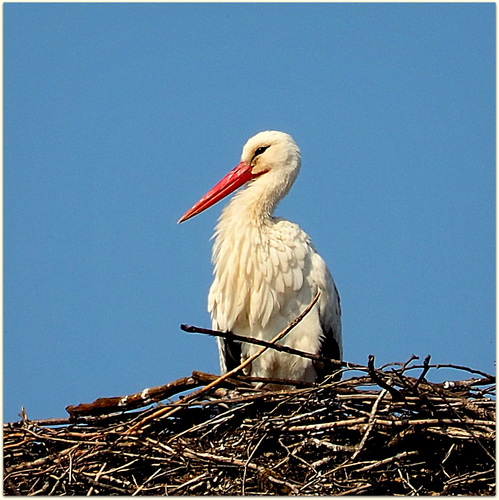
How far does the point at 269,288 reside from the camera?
5.41 m

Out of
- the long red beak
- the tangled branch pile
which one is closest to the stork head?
the long red beak

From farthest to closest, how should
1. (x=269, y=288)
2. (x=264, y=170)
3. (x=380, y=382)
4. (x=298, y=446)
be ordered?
(x=264, y=170) → (x=269, y=288) → (x=298, y=446) → (x=380, y=382)

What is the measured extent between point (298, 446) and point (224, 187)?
2.08 metres

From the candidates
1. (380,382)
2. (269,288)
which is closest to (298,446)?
(380,382)

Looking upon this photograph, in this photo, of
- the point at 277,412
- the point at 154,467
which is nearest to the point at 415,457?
the point at 277,412

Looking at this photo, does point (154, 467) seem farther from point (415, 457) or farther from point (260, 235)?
point (260, 235)

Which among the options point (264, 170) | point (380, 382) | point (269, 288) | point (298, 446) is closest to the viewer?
point (380, 382)

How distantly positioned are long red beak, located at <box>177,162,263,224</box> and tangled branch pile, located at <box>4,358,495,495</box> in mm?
1714

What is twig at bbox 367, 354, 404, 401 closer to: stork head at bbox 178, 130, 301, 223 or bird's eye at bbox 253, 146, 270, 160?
stork head at bbox 178, 130, 301, 223

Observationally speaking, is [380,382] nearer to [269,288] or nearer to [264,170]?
[269,288]

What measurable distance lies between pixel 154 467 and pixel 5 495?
0.60m

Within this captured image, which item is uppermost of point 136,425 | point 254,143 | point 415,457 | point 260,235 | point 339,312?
point 254,143

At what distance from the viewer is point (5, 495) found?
418 centimetres

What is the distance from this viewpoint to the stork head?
229 inches
